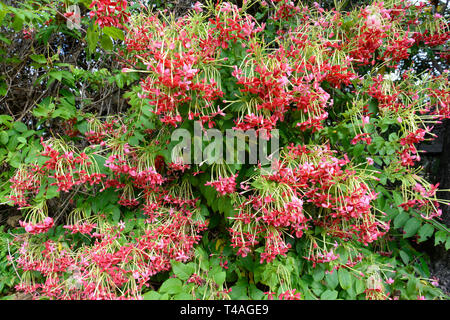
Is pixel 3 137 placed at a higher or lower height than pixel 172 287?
higher

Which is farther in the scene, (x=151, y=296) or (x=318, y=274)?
(x=318, y=274)

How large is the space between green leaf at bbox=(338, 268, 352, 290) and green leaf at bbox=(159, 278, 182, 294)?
85 cm

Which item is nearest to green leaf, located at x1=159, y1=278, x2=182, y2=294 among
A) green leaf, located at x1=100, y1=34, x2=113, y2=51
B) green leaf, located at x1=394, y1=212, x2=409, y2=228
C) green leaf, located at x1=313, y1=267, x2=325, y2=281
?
green leaf, located at x1=313, y1=267, x2=325, y2=281

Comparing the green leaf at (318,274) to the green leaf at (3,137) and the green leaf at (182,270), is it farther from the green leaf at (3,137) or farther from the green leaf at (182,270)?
the green leaf at (3,137)

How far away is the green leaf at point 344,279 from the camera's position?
1.37 m

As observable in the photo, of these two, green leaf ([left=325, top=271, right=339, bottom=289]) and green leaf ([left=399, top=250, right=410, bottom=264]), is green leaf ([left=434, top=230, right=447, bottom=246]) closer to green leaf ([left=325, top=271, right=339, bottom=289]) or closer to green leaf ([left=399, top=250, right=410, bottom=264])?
green leaf ([left=399, top=250, right=410, bottom=264])

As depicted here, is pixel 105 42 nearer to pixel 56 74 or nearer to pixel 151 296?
pixel 56 74

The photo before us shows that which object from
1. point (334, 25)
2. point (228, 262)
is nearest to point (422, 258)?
point (228, 262)

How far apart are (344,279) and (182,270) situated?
87cm

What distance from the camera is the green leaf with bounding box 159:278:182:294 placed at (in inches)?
49.4

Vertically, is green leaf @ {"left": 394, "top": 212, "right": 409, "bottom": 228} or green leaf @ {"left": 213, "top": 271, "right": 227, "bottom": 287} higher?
green leaf @ {"left": 394, "top": 212, "right": 409, "bottom": 228}

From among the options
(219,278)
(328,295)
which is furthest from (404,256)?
(219,278)

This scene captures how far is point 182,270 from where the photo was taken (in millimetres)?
1366

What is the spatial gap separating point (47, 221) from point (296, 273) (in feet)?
4.69
